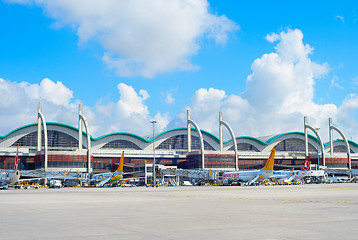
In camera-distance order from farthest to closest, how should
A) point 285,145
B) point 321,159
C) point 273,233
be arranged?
point 285,145 → point 321,159 → point 273,233

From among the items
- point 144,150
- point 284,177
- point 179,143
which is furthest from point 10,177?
point 179,143

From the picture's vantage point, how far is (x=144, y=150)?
5512 inches

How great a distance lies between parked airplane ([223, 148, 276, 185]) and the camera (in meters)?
93.2

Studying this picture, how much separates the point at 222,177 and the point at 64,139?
5855 centimetres

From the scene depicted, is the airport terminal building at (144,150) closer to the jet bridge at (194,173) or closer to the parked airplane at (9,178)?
the jet bridge at (194,173)

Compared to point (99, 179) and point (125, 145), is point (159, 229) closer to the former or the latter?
point (99, 179)

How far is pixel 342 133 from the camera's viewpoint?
152m

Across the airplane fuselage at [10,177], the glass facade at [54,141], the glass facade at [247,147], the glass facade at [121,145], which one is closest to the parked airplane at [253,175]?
the glass facade at [121,145]

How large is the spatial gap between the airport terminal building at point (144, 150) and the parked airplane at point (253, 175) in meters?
26.0

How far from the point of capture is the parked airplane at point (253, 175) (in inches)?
3669

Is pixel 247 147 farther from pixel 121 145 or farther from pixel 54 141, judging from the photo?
pixel 54 141

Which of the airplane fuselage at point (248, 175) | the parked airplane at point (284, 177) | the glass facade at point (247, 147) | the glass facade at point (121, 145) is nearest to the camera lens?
the airplane fuselage at point (248, 175)

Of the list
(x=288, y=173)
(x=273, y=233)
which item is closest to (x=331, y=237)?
(x=273, y=233)

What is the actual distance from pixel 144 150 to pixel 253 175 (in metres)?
53.7
